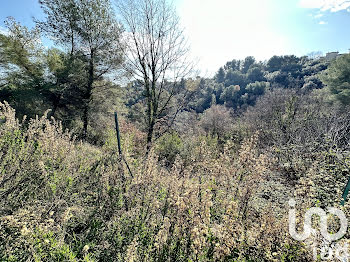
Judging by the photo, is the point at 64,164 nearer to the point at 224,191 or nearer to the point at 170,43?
the point at 224,191

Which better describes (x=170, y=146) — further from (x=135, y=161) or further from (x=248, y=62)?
(x=248, y=62)

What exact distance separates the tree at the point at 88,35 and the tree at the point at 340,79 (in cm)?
1969

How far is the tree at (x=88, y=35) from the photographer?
9.30 m

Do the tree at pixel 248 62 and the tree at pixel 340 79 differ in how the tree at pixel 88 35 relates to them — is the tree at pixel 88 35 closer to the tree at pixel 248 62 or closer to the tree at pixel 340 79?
the tree at pixel 340 79

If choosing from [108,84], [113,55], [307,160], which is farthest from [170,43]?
[307,160]

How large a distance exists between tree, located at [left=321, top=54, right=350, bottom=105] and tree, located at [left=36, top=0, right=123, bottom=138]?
64.6 feet

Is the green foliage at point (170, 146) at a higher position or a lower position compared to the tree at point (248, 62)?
lower

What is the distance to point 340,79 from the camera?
58.4ft

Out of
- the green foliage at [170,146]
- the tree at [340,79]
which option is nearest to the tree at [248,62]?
the tree at [340,79]

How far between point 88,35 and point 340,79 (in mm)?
22915

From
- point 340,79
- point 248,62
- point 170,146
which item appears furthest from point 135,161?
point 248,62

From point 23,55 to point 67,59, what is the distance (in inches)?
77.1

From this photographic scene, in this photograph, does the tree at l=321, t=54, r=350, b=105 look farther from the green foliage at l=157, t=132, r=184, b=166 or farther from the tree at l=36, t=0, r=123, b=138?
the tree at l=36, t=0, r=123, b=138

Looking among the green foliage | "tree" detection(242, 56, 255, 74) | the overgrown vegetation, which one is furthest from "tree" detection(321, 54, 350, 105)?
"tree" detection(242, 56, 255, 74)
